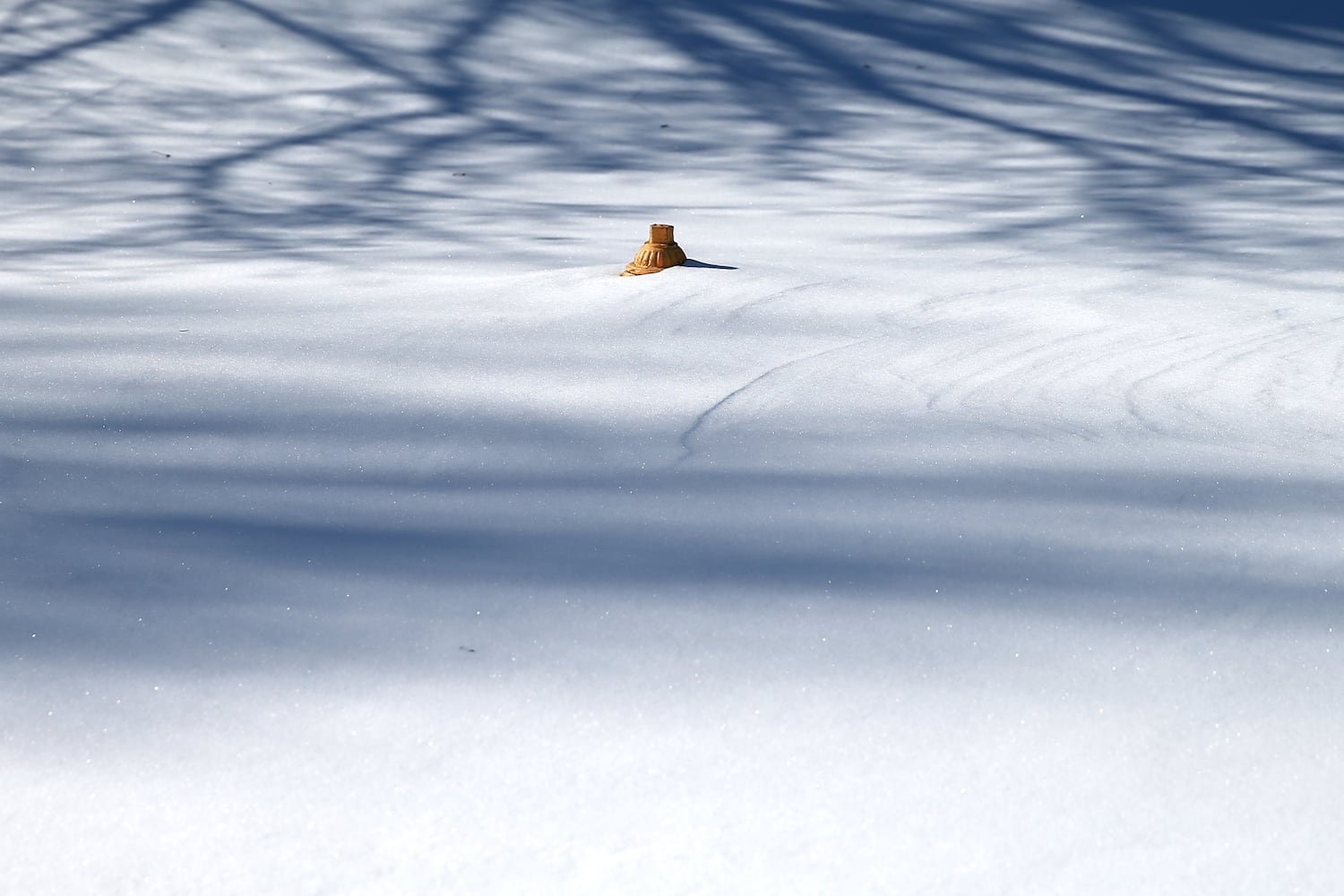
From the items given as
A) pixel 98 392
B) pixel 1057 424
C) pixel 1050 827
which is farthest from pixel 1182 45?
pixel 1050 827

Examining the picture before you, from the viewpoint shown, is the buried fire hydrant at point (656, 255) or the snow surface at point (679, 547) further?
the buried fire hydrant at point (656, 255)

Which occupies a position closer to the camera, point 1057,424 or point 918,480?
point 918,480

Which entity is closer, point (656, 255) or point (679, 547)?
point (679, 547)

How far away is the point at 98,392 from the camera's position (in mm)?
1464

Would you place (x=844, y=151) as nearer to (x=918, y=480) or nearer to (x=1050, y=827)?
(x=918, y=480)

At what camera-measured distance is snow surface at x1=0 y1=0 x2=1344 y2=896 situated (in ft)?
2.44

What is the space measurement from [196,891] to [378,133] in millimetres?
2931

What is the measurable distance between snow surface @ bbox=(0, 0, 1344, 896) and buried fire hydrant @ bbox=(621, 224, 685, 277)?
7 centimetres

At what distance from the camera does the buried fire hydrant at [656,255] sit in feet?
6.52

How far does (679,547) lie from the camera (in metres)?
1.07

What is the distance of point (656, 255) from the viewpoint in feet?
6.55

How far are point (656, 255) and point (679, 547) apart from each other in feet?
3.27

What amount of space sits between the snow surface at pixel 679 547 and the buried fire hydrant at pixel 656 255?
67 mm

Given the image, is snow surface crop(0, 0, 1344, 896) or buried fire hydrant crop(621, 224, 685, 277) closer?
snow surface crop(0, 0, 1344, 896)
